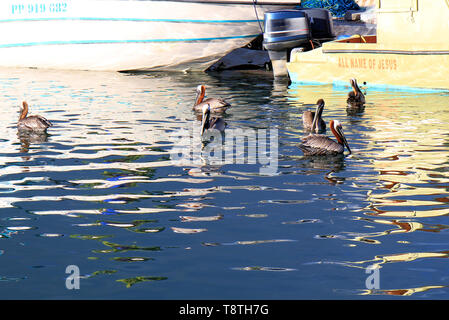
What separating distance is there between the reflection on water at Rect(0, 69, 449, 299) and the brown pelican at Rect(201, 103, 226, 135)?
1.93 ft

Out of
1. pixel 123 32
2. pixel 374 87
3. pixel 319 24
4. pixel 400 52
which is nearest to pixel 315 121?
pixel 400 52

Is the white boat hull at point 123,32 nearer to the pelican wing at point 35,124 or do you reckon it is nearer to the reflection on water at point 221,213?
the reflection on water at point 221,213

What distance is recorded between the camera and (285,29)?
79.6 ft

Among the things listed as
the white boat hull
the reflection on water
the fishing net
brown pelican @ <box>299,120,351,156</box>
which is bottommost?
the reflection on water

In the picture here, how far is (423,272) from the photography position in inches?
273

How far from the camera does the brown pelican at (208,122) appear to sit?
46.1ft

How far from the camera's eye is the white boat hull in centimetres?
2600

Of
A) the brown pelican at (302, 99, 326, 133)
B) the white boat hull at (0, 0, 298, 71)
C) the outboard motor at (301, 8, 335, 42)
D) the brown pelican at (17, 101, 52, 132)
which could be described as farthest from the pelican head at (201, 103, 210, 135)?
the white boat hull at (0, 0, 298, 71)

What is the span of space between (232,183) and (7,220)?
3.12 meters

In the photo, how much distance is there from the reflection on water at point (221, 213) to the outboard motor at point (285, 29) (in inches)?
334

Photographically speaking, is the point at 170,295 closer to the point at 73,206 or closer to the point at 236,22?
the point at 73,206

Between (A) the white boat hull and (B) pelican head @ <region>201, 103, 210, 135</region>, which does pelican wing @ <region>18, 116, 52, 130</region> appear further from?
(A) the white boat hull

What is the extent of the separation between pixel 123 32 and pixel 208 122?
44.4ft

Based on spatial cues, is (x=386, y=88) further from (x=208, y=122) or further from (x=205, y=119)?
(x=205, y=119)
